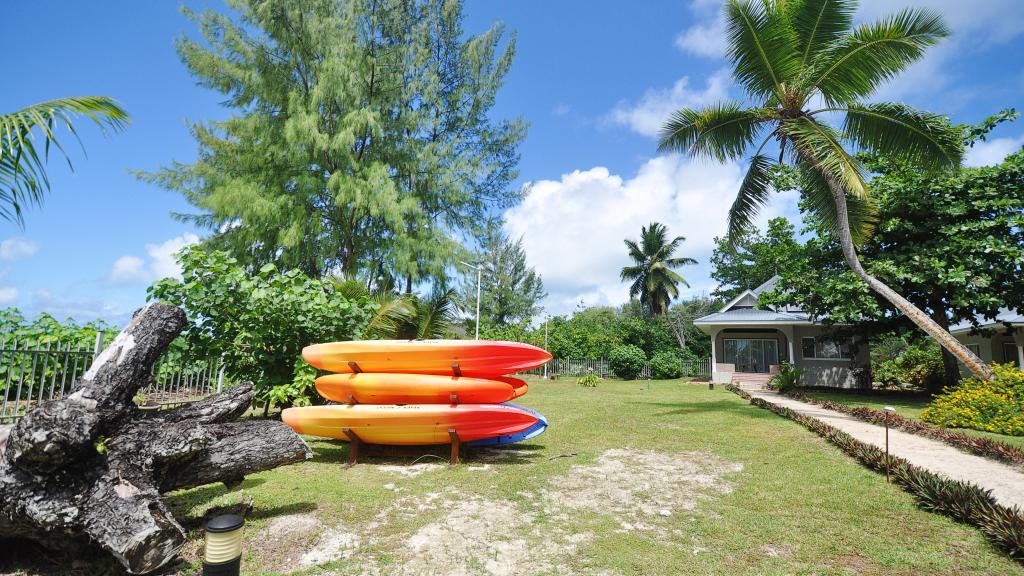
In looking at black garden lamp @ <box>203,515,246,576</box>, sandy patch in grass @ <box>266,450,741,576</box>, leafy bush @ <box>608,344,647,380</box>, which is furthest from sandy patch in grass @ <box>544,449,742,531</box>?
leafy bush @ <box>608,344,647,380</box>

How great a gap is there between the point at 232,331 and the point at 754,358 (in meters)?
24.1

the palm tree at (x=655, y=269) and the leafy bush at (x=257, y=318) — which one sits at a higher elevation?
the palm tree at (x=655, y=269)

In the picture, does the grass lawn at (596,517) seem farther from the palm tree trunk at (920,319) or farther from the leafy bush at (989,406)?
the palm tree trunk at (920,319)

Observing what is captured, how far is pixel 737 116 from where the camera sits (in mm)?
11375

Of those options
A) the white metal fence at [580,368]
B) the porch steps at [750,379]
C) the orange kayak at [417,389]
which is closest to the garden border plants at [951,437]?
the orange kayak at [417,389]

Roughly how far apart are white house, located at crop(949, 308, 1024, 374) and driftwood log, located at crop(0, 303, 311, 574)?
20259 millimetres

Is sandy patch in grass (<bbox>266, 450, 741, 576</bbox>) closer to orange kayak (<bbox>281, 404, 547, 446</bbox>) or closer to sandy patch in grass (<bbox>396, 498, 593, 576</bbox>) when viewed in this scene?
sandy patch in grass (<bbox>396, 498, 593, 576</bbox>)

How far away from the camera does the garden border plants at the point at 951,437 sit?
22.1ft

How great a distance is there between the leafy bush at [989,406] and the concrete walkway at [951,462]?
1.46m

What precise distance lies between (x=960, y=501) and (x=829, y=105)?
966 centimetres

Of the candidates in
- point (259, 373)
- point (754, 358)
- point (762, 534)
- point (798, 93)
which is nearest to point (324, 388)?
point (259, 373)

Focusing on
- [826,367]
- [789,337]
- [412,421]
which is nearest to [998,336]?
[826,367]

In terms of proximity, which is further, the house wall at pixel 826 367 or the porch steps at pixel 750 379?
the porch steps at pixel 750 379

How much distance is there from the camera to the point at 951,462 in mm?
6652
